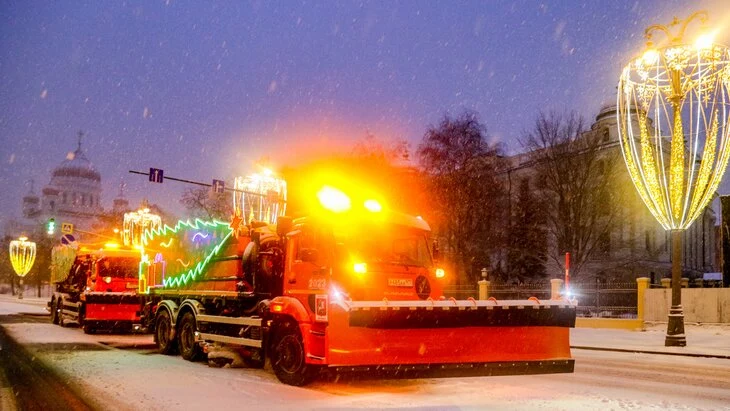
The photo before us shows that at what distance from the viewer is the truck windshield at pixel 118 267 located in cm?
2234

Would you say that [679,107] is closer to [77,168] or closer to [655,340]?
[655,340]

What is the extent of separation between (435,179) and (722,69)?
27.7m

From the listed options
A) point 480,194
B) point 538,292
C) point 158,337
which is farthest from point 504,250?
point 158,337

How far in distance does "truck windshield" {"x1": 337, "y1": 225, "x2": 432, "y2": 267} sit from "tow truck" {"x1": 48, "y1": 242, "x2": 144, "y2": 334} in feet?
39.4

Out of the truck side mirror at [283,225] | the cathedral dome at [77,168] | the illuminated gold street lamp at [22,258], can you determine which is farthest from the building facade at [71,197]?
the truck side mirror at [283,225]

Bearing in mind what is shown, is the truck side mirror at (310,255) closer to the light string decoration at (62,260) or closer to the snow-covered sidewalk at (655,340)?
the snow-covered sidewalk at (655,340)

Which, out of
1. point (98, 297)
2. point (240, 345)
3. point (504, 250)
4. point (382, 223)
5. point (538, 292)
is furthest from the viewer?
point (504, 250)

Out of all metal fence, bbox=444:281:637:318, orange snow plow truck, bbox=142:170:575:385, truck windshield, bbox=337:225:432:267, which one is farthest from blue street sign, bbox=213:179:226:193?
truck windshield, bbox=337:225:432:267

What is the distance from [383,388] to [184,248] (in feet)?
22.4

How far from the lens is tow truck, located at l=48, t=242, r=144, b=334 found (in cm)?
2170

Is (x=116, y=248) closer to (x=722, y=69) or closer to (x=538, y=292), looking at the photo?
(x=538, y=292)

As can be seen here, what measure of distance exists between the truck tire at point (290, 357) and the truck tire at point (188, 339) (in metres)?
3.51

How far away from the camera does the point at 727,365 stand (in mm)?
15031

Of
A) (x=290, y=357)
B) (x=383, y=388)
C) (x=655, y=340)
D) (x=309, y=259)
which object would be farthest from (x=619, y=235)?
(x=290, y=357)
